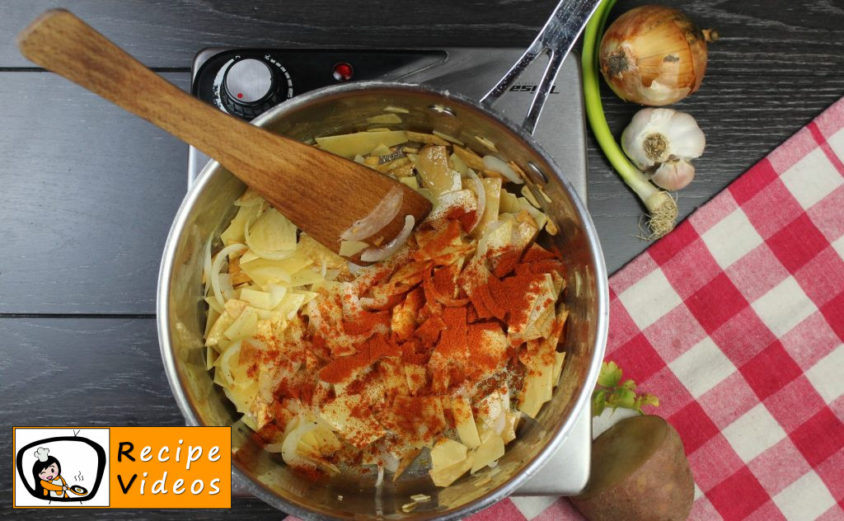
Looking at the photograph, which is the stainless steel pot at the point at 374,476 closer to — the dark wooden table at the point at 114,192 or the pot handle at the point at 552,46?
the pot handle at the point at 552,46

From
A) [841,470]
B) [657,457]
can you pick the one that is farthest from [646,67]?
[841,470]

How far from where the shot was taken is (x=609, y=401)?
153 centimetres

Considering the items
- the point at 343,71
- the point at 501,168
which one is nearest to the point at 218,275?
the point at 343,71

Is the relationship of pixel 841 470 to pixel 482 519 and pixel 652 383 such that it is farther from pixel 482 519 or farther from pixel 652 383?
pixel 482 519

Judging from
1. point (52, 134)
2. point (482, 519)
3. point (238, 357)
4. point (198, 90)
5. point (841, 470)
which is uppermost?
point (52, 134)

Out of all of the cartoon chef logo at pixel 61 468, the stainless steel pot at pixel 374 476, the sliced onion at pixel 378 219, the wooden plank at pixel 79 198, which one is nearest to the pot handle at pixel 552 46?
the stainless steel pot at pixel 374 476

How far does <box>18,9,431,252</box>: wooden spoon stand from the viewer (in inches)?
31.2

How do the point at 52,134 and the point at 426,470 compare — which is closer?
the point at 426,470

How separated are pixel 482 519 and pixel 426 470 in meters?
0.29

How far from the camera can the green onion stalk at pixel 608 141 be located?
1483 mm

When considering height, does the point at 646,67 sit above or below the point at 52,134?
below

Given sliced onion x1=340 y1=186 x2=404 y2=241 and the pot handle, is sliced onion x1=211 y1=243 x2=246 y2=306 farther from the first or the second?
the pot handle

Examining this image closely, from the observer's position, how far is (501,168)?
1.29 metres

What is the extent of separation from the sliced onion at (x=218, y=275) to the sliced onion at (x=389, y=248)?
24cm
